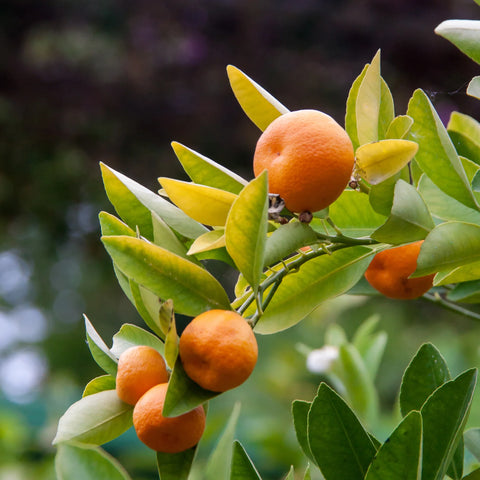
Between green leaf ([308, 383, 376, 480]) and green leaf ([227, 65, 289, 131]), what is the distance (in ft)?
0.51

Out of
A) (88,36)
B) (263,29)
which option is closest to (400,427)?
(263,29)

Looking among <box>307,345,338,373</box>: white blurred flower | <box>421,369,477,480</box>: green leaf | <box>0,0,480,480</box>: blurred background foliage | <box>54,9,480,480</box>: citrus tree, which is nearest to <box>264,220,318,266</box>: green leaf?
<box>54,9,480,480</box>: citrus tree

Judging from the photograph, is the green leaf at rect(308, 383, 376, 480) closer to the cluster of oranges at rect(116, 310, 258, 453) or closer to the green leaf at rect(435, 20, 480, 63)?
the cluster of oranges at rect(116, 310, 258, 453)

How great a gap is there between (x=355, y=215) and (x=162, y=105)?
2.83 m

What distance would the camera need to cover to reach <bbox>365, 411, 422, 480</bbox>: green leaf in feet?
0.93

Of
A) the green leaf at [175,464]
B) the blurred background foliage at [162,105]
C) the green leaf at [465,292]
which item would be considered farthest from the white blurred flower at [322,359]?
the blurred background foliage at [162,105]

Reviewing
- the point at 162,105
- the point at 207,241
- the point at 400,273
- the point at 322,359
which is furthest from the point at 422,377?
the point at 162,105

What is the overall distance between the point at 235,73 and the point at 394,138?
10cm

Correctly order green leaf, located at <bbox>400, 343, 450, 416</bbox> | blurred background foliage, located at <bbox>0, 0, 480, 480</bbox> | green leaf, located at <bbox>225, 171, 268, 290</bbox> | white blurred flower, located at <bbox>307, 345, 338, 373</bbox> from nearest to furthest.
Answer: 1. green leaf, located at <bbox>225, 171, 268, 290</bbox>
2. green leaf, located at <bbox>400, 343, 450, 416</bbox>
3. white blurred flower, located at <bbox>307, 345, 338, 373</bbox>
4. blurred background foliage, located at <bbox>0, 0, 480, 480</bbox>

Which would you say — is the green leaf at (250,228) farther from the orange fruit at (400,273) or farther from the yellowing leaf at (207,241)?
the orange fruit at (400,273)

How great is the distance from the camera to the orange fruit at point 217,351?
28 cm

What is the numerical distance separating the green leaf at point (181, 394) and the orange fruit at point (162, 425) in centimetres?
1

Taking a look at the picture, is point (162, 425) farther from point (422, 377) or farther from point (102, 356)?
point (422, 377)

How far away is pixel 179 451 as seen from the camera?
32 centimetres
